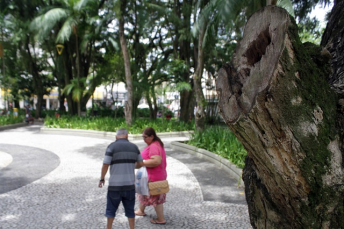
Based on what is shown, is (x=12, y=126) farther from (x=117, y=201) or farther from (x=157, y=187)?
(x=117, y=201)

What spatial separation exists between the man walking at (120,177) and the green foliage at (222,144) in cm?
371

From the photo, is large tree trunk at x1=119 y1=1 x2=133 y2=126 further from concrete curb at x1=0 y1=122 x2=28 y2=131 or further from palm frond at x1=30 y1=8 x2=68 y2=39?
concrete curb at x1=0 y1=122 x2=28 y2=131

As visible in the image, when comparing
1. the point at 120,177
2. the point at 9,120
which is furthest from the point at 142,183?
the point at 9,120

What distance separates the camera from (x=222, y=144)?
884 centimetres

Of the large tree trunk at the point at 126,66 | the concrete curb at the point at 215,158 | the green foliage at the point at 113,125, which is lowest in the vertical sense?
the concrete curb at the point at 215,158

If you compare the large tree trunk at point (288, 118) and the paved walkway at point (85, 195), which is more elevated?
the large tree trunk at point (288, 118)

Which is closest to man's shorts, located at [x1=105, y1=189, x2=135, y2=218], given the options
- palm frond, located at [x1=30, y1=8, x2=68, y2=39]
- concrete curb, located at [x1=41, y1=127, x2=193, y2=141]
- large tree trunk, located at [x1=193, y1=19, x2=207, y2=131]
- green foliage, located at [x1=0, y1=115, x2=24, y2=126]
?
large tree trunk, located at [x1=193, y1=19, x2=207, y2=131]

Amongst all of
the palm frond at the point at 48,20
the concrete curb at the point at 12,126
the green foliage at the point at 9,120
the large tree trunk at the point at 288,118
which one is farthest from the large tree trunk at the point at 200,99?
the green foliage at the point at 9,120

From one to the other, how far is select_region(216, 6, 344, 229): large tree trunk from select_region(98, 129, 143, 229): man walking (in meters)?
2.16

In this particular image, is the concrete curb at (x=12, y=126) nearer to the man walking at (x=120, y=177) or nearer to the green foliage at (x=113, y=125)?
the green foliage at (x=113, y=125)

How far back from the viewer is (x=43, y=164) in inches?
329

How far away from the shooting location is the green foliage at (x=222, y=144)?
7.53 m

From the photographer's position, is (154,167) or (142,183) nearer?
(142,183)

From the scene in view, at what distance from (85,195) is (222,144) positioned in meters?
4.46
